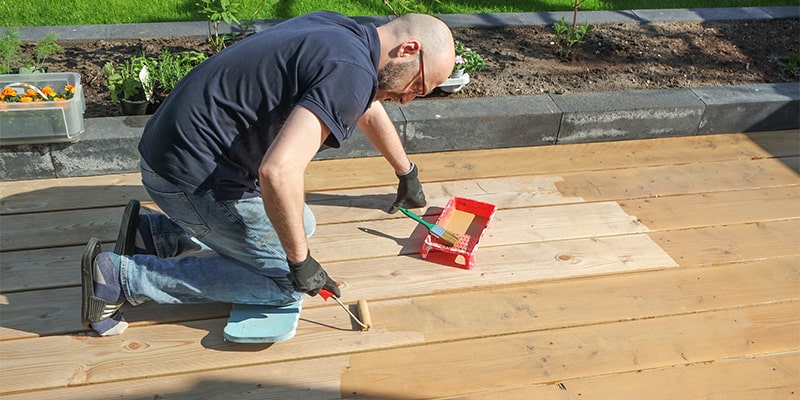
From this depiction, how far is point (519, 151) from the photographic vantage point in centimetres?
350

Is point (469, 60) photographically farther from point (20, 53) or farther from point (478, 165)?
point (20, 53)

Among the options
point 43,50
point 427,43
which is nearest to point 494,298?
point 427,43

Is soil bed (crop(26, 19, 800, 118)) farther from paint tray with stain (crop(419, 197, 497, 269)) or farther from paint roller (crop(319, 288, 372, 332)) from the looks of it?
paint roller (crop(319, 288, 372, 332))

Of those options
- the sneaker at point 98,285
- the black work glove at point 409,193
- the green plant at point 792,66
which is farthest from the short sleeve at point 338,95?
the green plant at point 792,66

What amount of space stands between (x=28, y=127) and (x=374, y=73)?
1.82 m

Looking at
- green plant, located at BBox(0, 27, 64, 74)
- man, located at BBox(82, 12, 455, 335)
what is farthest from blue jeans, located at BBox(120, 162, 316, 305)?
green plant, located at BBox(0, 27, 64, 74)

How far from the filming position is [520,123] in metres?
3.44

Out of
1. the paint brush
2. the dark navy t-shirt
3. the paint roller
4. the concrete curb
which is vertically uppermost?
the dark navy t-shirt

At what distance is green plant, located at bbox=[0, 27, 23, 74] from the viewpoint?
3232mm

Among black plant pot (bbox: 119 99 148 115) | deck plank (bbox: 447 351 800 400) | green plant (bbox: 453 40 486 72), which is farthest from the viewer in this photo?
green plant (bbox: 453 40 486 72)

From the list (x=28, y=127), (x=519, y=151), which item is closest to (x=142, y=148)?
(x=28, y=127)

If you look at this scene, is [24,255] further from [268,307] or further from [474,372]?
[474,372]

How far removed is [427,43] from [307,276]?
80 centimetres

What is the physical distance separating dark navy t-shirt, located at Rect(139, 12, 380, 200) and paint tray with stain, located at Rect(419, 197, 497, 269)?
905mm
